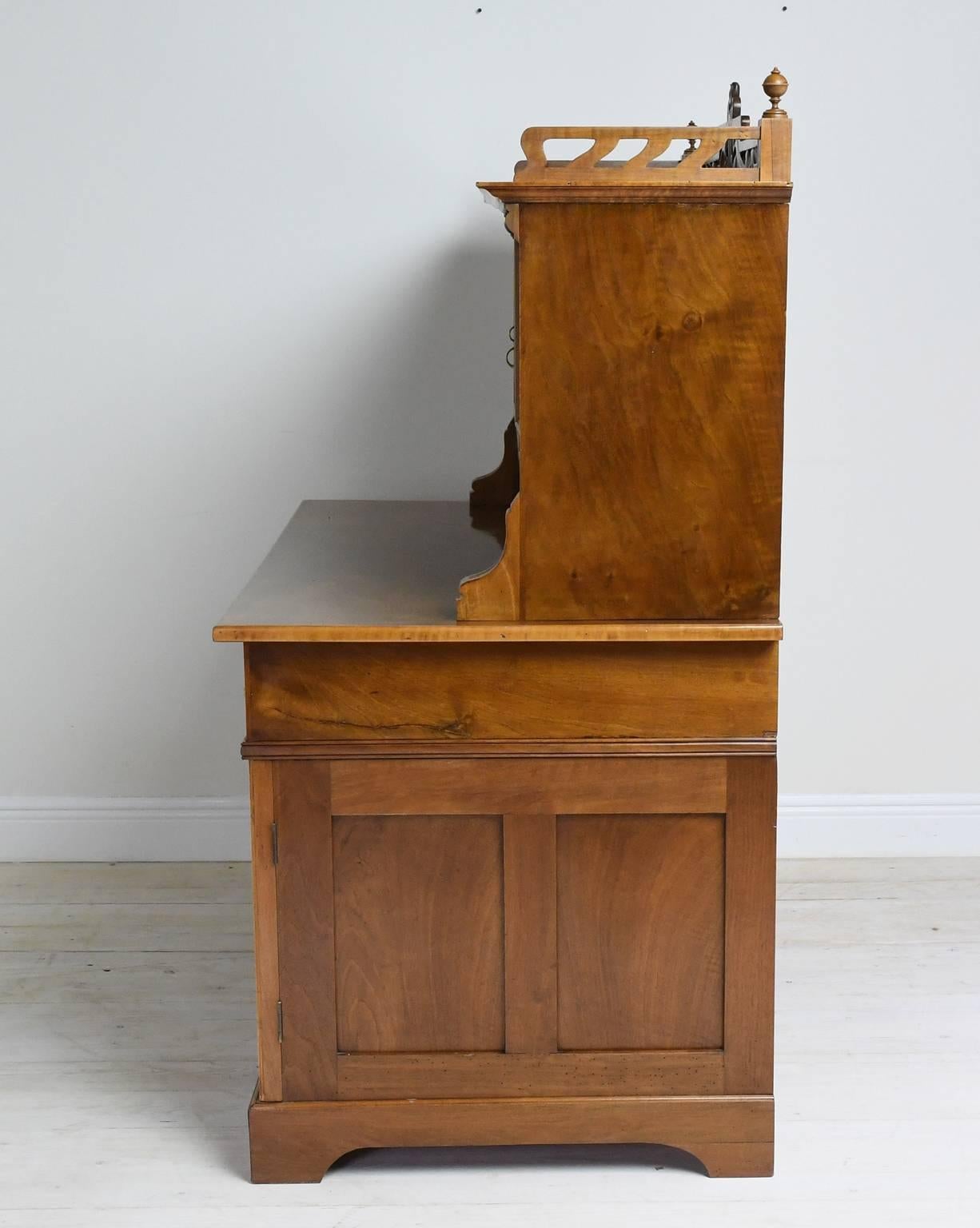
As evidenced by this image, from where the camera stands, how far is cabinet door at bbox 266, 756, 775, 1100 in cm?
216

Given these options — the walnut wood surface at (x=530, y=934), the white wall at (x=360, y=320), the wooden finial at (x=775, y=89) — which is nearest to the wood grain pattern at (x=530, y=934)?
the walnut wood surface at (x=530, y=934)

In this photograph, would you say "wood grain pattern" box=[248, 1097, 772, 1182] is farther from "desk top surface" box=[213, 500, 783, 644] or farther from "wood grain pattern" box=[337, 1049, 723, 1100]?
"desk top surface" box=[213, 500, 783, 644]

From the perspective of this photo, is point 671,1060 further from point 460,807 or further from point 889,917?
A: point 889,917

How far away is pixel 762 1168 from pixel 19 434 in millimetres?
2295

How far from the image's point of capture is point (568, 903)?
2.20 meters

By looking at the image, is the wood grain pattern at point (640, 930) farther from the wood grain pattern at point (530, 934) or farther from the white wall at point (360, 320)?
the white wall at point (360, 320)

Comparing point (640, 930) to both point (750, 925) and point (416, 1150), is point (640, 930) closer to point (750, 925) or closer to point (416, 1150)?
point (750, 925)

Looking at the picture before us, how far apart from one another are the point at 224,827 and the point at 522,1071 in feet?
4.86

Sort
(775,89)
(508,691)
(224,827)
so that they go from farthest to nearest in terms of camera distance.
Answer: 1. (224,827)
2. (508,691)
3. (775,89)

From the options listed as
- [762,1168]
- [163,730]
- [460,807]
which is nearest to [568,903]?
[460,807]

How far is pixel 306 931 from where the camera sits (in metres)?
2.19

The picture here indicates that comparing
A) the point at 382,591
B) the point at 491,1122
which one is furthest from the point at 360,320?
the point at 491,1122

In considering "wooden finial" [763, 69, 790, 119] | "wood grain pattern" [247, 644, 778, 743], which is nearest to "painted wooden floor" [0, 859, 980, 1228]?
"wood grain pattern" [247, 644, 778, 743]

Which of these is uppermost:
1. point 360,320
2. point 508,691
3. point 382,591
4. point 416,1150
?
point 360,320
